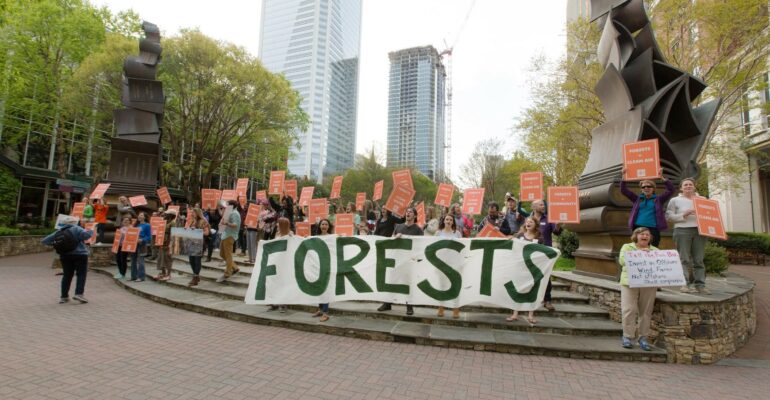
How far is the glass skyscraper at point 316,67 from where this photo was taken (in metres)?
108

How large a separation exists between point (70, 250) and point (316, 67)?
362ft

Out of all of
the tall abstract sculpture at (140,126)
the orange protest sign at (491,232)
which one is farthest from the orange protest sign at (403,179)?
the tall abstract sculpture at (140,126)

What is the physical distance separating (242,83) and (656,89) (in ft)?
66.3

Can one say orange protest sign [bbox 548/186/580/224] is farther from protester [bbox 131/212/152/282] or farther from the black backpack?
protester [bbox 131/212/152/282]

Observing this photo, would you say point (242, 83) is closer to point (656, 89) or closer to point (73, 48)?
point (73, 48)

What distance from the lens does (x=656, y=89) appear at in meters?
8.38

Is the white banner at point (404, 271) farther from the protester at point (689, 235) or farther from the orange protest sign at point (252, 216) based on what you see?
the orange protest sign at point (252, 216)

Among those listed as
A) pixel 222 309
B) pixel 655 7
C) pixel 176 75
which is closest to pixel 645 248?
pixel 222 309

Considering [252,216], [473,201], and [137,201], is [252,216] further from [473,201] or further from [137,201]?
[473,201]

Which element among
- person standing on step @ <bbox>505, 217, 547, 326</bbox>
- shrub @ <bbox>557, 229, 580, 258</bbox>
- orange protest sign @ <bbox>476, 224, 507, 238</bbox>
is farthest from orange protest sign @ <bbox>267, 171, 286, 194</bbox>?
shrub @ <bbox>557, 229, 580, 258</bbox>

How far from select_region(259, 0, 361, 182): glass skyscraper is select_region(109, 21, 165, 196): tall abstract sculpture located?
86.2m

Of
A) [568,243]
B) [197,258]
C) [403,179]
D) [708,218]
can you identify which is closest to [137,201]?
[197,258]

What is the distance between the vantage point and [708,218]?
5590 mm

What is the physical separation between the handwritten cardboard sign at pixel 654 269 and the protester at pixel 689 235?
4.11ft
